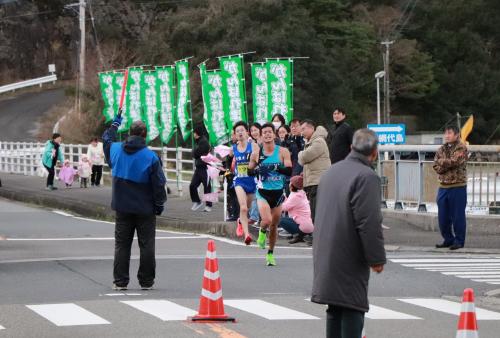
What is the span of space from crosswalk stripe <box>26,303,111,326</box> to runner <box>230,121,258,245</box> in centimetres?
603

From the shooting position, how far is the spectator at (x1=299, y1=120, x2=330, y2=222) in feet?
57.1

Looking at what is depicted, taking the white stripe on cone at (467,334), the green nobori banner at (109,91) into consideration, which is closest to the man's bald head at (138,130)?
the white stripe on cone at (467,334)

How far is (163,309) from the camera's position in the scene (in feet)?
38.2

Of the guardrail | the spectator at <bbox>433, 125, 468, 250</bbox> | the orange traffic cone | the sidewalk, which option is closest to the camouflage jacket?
the spectator at <bbox>433, 125, 468, 250</bbox>

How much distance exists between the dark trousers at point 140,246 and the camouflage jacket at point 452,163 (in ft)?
20.1

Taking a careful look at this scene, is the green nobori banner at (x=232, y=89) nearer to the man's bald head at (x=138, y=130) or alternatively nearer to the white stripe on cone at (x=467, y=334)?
the man's bald head at (x=138, y=130)

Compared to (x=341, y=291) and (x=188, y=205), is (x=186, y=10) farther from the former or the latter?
(x=341, y=291)

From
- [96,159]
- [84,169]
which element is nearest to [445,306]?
[84,169]

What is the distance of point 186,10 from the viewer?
67.6 metres

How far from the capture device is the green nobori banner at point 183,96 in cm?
3047

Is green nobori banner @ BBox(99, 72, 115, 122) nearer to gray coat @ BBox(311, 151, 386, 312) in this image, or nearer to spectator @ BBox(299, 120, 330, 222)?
spectator @ BBox(299, 120, 330, 222)

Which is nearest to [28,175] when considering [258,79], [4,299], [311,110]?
[258,79]

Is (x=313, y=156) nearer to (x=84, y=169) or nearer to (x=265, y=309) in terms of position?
(x=265, y=309)

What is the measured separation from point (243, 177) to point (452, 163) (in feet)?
10.1
